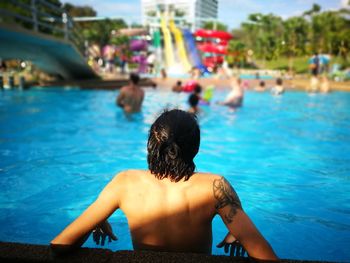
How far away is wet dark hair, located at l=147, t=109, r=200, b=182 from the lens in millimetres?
1581

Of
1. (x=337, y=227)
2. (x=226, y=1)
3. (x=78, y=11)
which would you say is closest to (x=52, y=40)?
(x=226, y=1)

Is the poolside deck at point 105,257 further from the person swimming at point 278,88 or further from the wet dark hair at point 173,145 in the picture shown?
the person swimming at point 278,88

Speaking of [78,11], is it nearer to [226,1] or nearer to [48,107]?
[48,107]

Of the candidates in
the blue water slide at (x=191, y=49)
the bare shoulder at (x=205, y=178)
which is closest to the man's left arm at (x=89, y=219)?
the bare shoulder at (x=205, y=178)

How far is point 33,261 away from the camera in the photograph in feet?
4.92

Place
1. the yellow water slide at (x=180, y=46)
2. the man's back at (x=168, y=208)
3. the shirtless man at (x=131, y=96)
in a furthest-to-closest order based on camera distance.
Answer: the yellow water slide at (x=180, y=46) → the shirtless man at (x=131, y=96) → the man's back at (x=168, y=208)

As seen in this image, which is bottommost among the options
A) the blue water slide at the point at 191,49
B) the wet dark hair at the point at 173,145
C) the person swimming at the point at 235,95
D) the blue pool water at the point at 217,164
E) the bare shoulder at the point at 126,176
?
the blue pool water at the point at 217,164

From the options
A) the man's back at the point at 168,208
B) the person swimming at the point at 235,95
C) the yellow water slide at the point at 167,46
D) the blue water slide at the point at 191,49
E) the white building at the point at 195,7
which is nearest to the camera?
the man's back at the point at 168,208

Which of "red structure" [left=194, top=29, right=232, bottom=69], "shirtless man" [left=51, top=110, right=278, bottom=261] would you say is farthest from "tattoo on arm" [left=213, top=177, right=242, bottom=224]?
"red structure" [left=194, top=29, right=232, bottom=69]

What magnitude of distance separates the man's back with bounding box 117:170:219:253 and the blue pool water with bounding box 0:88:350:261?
61 centimetres

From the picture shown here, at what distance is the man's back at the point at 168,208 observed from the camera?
63.4 inches

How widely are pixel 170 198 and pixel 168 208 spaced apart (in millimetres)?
47

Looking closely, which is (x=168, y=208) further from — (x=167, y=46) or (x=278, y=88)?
(x=167, y=46)

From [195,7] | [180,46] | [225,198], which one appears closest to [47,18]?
[195,7]
